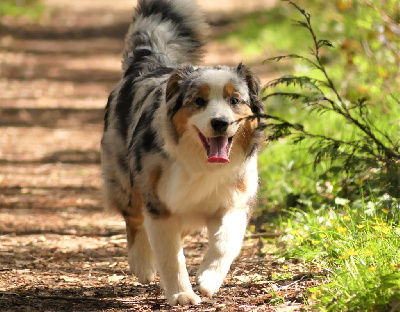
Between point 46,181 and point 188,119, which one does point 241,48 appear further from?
point 188,119

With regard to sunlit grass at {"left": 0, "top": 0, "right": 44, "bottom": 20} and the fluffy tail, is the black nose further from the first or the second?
sunlit grass at {"left": 0, "top": 0, "right": 44, "bottom": 20}

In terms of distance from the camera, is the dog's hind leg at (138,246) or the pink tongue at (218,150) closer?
the pink tongue at (218,150)

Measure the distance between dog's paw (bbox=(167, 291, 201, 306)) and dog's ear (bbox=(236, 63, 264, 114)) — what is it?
4.04ft

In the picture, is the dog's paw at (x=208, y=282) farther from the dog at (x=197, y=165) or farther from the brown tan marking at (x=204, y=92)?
the brown tan marking at (x=204, y=92)

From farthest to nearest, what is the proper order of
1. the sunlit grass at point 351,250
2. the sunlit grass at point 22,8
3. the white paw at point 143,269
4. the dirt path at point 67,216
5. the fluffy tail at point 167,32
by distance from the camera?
the sunlit grass at point 22,8 < the fluffy tail at point 167,32 < the white paw at point 143,269 < the dirt path at point 67,216 < the sunlit grass at point 351,250

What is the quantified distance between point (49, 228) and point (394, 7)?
406 centimetres

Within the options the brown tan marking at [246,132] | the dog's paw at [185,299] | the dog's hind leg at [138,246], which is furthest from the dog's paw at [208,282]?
the dog's hind leg at [138,246]

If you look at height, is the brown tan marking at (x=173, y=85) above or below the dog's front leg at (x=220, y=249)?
above

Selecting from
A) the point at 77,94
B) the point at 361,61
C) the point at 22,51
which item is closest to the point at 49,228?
the point at 361,61

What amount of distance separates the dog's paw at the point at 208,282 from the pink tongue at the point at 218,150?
0.68 meters

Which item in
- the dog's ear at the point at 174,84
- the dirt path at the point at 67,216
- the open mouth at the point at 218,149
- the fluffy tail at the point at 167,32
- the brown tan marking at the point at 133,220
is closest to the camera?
the open mouth at the point at 218,149

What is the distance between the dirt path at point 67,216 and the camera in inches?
203

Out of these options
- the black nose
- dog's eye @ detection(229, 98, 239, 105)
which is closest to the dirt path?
the black nose

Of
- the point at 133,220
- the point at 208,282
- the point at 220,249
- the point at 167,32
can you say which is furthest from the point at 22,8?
the point at 208,282
